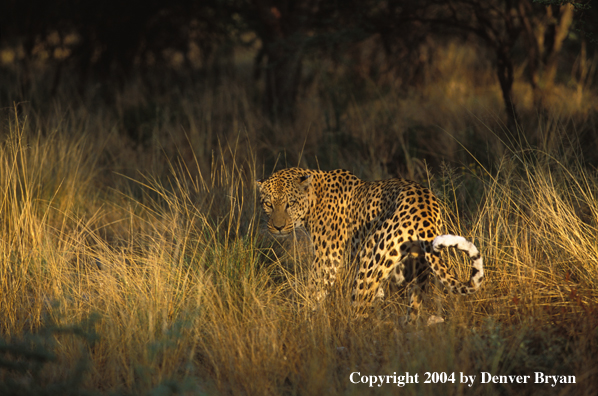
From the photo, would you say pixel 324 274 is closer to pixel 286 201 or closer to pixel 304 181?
pixel 286 201

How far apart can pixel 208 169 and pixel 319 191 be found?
301 centimetres

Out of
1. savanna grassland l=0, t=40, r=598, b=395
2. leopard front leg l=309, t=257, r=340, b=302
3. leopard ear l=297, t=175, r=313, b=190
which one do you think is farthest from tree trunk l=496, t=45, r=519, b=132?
leopard front leg l=309, t=257, r=340, b=302

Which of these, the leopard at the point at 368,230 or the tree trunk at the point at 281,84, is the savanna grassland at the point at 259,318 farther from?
the tree trunk at the point at 281,84

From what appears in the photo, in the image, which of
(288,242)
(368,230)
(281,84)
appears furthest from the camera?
(281,84)

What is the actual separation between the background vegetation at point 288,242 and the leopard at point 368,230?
21 centimetres

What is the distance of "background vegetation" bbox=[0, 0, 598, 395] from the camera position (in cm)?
353

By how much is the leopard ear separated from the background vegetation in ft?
1.77

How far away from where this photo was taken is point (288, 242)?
595 centimetres

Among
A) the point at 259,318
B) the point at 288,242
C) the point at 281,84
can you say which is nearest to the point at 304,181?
the point at 288,242

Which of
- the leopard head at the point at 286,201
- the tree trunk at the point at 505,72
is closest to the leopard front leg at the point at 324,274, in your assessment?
the leopard head at the point at 286,201

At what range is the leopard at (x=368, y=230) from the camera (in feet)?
13.1

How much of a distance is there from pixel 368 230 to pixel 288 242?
4.77 feet

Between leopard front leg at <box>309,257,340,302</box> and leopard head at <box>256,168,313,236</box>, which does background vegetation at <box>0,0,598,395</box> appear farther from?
leopard head at <box>256,168,313,236</box>

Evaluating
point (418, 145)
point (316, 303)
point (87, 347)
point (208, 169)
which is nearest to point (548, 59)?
point (418, 145)
